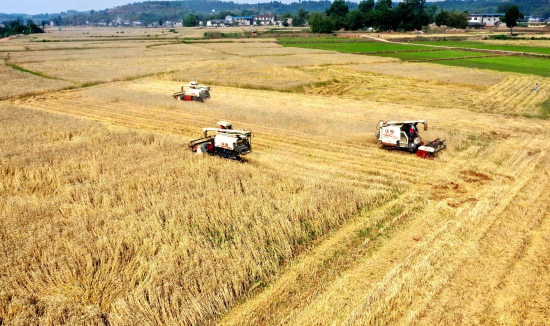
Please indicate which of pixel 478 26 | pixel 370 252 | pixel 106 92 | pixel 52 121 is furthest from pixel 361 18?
pixel 370 252

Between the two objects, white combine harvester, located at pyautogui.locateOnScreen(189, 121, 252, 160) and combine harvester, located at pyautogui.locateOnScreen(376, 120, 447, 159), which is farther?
combine harvester, located at pyautogui.locateOnScreen(376, 120, 447, 159)

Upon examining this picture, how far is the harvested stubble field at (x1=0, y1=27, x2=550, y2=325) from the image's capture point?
971 centimetres

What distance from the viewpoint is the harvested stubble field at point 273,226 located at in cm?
971

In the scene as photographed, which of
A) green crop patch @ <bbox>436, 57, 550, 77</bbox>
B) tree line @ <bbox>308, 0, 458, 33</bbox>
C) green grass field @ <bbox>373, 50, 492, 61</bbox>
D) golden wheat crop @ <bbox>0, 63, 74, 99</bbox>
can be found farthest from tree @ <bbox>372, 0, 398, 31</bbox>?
golden wheat crop @ <bbox>0, 63, 74, 99</bbox>

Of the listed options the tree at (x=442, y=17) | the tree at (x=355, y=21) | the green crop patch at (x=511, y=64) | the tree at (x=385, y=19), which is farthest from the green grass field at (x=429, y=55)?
the tree at (x=442, y=17)

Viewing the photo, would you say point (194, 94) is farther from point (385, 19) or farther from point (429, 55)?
point (385, 19)

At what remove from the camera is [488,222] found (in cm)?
1419

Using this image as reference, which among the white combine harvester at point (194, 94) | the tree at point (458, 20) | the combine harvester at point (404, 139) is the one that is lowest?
the combine harvester at point (404, 139)

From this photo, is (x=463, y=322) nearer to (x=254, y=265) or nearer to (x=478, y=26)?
(x=254, y=265)

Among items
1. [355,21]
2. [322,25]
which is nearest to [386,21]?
[355,21]

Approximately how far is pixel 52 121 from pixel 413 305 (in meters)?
27.1

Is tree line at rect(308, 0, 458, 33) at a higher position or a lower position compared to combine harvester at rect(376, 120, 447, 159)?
higher

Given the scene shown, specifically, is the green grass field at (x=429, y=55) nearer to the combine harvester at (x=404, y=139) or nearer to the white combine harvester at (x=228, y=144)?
the combine harvester at (x=404, y=139)

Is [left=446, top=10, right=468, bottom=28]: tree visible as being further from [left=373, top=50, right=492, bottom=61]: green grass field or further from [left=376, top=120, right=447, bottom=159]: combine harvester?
[left=376, top=120, right=447, bottom=159]: combine harvester
